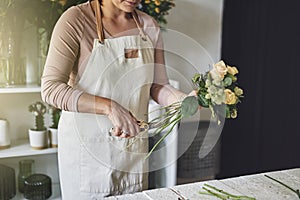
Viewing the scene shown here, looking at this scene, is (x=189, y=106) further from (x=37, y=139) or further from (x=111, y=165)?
(x=37, y=139)

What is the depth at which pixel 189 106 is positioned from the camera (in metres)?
1.13

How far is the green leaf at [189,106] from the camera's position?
112 centimetres

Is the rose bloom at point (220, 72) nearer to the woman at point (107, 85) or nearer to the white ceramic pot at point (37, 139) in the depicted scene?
the woman at point (107, 85)

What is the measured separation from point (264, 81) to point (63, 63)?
4.77ft

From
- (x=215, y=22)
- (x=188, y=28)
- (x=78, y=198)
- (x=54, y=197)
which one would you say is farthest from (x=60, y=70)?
(x=215, y=22)

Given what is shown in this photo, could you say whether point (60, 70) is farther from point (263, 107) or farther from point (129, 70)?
point (263, 107)

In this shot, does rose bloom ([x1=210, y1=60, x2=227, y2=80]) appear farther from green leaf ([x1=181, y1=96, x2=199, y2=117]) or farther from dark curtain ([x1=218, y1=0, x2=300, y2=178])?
dark curtain ([x1=218, y1=0, x2=300, y2=178])

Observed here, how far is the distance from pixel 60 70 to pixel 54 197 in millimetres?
971

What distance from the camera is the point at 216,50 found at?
2730mm

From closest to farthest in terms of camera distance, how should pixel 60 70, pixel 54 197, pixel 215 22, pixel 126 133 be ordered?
pixel 126 133 < pixel 60 70 < pixel 54 197 < pixel 215 22

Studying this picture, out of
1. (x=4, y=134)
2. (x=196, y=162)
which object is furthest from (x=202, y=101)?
(x=196, y=162)

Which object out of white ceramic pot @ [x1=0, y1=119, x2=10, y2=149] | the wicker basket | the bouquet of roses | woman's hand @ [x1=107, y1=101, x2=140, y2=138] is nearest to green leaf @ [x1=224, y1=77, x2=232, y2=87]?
the bouquet of roses

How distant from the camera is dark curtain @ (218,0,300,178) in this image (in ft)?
7.61

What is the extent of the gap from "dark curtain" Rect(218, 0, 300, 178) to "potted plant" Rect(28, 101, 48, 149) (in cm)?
123
